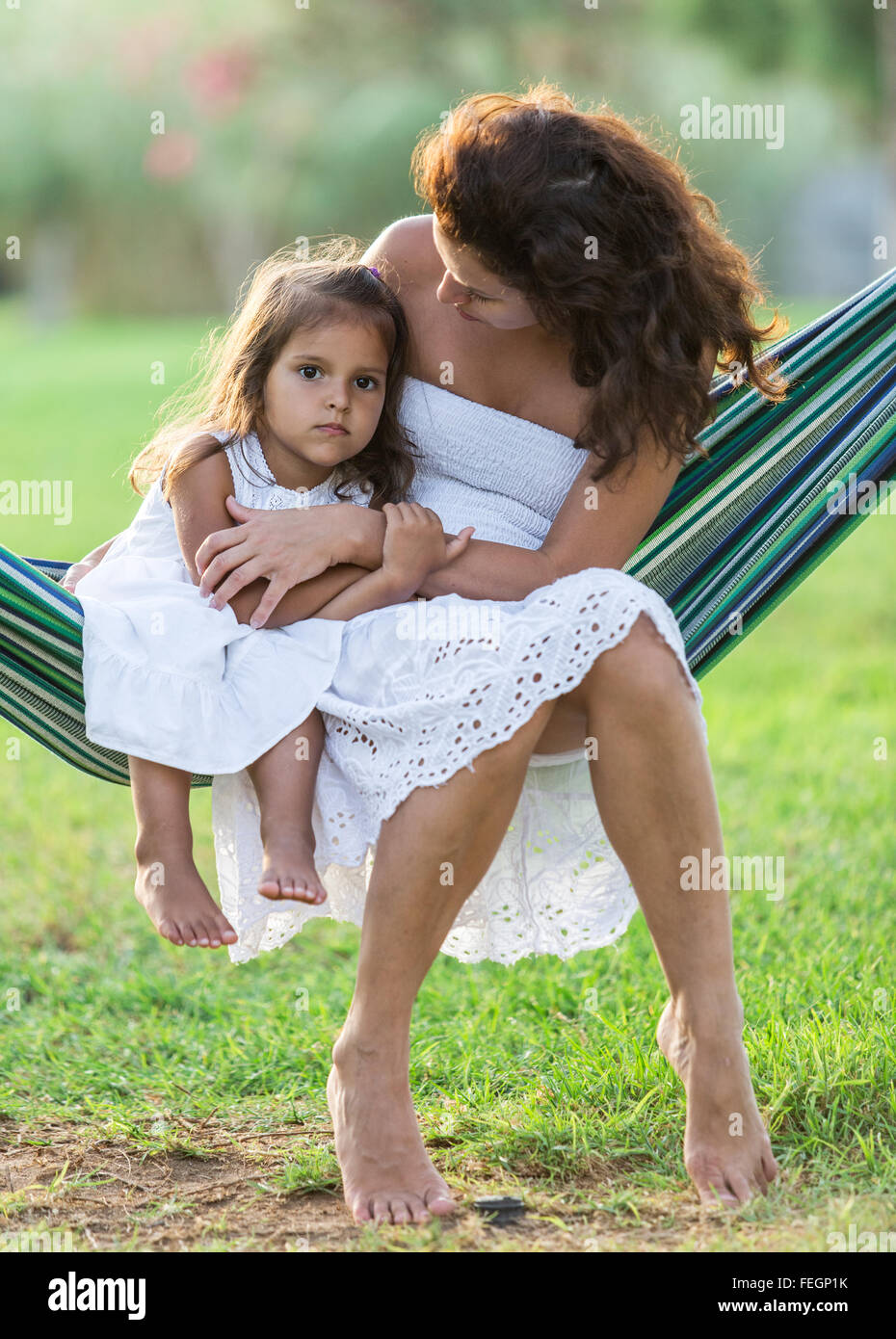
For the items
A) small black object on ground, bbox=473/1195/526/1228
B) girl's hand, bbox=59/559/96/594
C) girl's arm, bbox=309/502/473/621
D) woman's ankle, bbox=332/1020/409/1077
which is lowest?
small black object on ground, bbox=473/1195/526/1228

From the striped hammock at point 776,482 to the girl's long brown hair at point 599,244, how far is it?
0.80 ft

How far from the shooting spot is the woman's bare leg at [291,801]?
1803 mm

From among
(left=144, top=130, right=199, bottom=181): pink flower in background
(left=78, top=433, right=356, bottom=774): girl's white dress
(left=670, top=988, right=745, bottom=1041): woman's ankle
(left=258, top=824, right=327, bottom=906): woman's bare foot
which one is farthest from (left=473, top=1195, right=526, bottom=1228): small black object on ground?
(left=144, top=130, right=199, bottom=181): pink flower in background

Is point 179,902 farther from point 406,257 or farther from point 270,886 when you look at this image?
point 406,257

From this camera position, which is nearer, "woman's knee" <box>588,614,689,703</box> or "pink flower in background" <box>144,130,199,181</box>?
"woman's knee" <box>588,614,689,703</box>

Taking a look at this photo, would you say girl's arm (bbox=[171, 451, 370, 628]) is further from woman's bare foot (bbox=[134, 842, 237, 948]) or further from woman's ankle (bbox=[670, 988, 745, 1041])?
woman's ankle (bbox=[670, 988, 745, 1041])

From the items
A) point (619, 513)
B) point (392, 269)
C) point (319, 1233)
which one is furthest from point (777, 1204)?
point (392, 269)

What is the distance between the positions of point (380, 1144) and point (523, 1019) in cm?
78

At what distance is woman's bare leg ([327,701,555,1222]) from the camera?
172 cm

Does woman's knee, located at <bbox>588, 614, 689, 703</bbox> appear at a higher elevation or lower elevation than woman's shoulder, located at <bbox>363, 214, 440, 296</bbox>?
lower

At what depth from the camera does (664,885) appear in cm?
178

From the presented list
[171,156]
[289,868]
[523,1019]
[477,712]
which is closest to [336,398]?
[477,712]

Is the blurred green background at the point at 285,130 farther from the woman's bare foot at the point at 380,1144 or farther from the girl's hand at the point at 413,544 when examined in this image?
the woman's bare foot at the point at 380,1144

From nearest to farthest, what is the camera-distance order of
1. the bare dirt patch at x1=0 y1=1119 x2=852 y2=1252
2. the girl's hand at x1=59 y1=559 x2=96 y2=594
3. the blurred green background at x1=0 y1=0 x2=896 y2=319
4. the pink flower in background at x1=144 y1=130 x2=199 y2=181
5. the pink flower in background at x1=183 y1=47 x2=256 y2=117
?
the bare dirt patch at x1=0 y1=1119 x2=852 y2=1252 < the girl's hand at x1=59 y1=559 x2=96 y2=594 < the blurred green background at x1=0 y1=0 x2=896 y2=319 < the pink flower in background at x1=183 y1=47 x2=256 y2=117 < the pink flower in background at x1=144 y1=130 x2=199 y2=181
